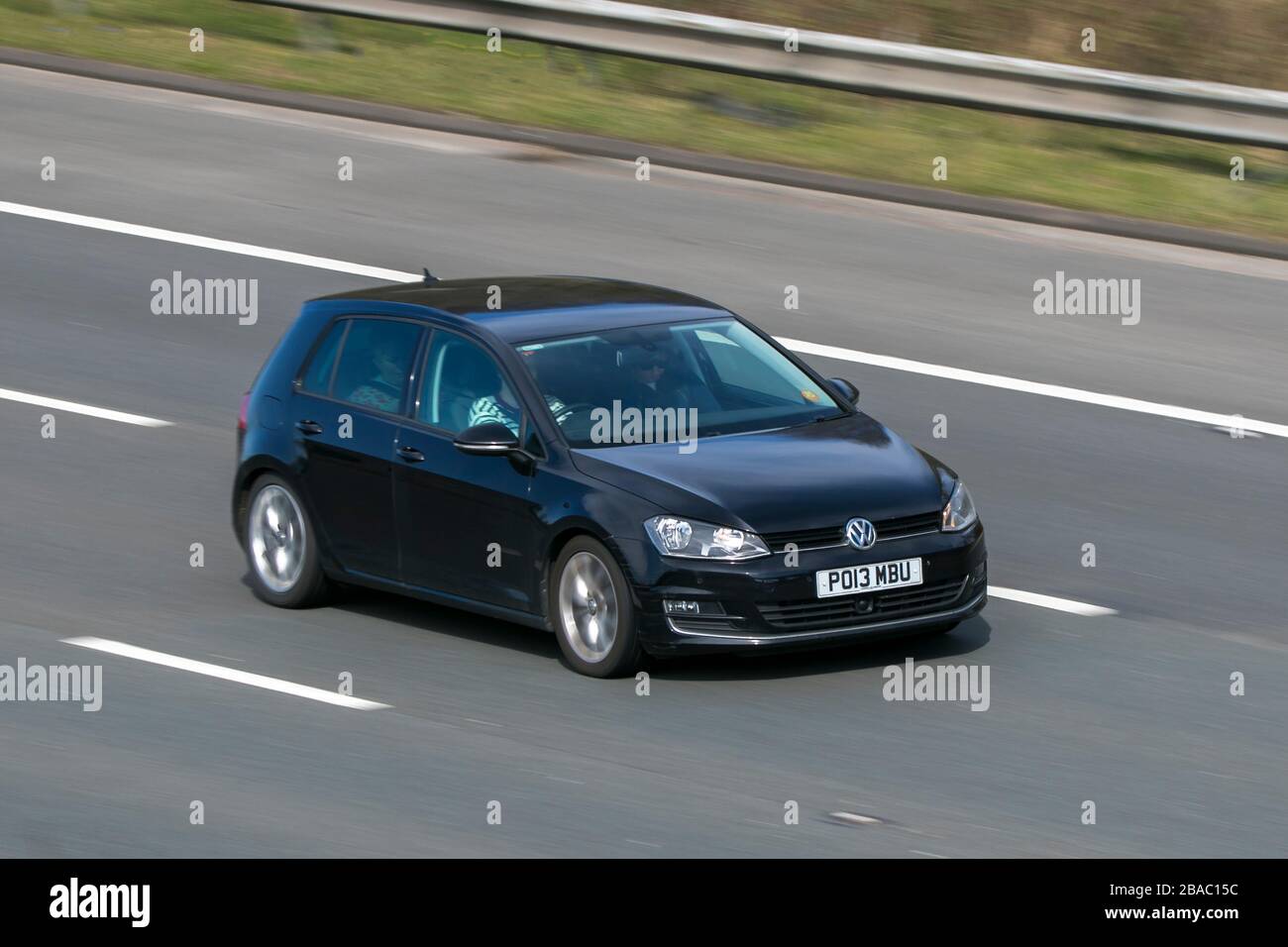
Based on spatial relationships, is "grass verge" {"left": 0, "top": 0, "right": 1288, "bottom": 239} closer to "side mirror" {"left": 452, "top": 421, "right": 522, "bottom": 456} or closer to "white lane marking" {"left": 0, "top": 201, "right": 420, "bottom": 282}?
"white lane marking" {"left": 0, "top": 201, "right": 420, "bottom": 282}

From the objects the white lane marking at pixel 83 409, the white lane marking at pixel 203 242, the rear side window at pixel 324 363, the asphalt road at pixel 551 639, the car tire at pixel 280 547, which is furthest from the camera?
the white lane marking at pixel 203 242

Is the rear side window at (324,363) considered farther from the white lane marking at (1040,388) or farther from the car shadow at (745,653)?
the white lane marking at (1040,388)

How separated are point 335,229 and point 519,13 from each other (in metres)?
4.32

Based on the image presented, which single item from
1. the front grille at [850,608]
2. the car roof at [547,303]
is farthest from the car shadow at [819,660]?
the car roof at [547,303]

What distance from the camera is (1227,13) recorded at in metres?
22.5

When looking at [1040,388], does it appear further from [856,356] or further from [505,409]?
[505,409]

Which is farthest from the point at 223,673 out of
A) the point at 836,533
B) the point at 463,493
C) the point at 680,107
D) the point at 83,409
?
the point at 680,107

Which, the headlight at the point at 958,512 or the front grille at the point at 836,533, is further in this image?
the headlight at the point at 958,512

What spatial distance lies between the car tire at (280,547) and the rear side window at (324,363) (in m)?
0.49

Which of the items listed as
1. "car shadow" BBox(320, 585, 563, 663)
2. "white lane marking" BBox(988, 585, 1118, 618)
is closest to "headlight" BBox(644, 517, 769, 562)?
"car shadow" BBox(320, 585, 563, 663)

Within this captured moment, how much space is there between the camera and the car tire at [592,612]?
9.76 metres

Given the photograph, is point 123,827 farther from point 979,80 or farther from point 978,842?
point 979,80

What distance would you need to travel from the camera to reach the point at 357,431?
1107 cm

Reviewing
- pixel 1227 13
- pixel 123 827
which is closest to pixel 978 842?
pixel 123 827
